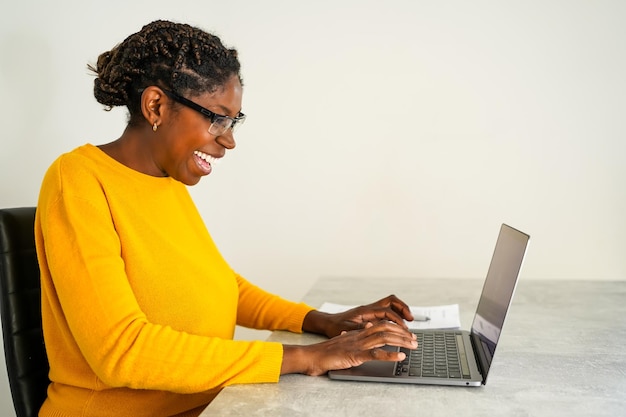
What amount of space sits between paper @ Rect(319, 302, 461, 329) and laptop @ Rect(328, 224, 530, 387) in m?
0.04

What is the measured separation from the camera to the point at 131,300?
4.12ft

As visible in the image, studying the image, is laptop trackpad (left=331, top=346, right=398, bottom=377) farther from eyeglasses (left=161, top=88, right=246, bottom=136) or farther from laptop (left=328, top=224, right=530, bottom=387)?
eyeglasses (left=161, top=88, right=246, bottom=136)

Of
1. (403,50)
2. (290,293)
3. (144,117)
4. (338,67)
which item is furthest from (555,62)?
(144,117)

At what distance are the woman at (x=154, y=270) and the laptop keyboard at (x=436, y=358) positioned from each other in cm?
5

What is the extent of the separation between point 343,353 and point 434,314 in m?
0.53

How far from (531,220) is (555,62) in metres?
0.64

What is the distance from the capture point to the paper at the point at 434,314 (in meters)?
1.64

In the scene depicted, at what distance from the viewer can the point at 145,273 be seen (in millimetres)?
1383

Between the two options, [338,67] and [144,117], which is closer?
[144,117]

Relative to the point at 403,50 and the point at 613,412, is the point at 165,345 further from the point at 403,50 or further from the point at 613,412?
the point at 403,50

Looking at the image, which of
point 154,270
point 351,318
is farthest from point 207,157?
point 351,318

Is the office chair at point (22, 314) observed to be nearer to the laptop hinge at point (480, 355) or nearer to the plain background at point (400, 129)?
the laptop hinge at point (480, 355)

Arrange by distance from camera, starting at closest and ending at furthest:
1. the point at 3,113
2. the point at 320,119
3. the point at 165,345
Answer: the point at 165,345 → the point at 3,113 → the point at 320,119

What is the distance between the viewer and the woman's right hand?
126 centimetres
